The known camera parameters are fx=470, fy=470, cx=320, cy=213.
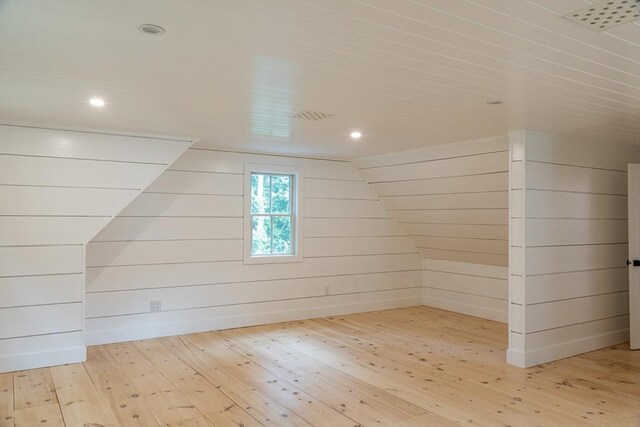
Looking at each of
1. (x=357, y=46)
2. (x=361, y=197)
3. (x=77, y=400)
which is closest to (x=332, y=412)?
(x=77, y=400)

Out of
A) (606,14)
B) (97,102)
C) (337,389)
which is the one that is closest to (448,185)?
(337,389)

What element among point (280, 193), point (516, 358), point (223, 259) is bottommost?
point (516, 358)

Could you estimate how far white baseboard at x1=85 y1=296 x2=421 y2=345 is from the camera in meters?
4.61

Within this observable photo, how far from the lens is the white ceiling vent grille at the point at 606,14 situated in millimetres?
1643

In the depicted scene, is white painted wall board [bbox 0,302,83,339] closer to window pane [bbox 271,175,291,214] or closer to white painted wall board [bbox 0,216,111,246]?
white painted wall board [bbox 0,216,111,246]

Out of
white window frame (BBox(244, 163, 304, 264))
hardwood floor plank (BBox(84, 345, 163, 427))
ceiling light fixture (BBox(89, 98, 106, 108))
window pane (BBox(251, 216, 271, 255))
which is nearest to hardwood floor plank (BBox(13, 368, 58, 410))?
hardwood floor plank (BBox(84, 345, 163, 427))

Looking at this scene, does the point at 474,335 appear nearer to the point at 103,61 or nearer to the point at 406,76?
the point at 406,76

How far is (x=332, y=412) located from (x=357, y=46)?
7.34 ft

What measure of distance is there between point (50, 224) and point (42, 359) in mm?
1106

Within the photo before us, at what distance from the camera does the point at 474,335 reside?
5047 mm

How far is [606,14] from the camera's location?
1723mm

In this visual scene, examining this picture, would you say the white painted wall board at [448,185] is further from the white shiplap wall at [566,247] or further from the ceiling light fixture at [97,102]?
the ceiling light fixture at [97,102]

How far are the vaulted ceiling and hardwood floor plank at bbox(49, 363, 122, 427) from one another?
6.54 feet

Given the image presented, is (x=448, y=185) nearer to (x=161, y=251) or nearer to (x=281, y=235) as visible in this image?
(x=281, y=235)
